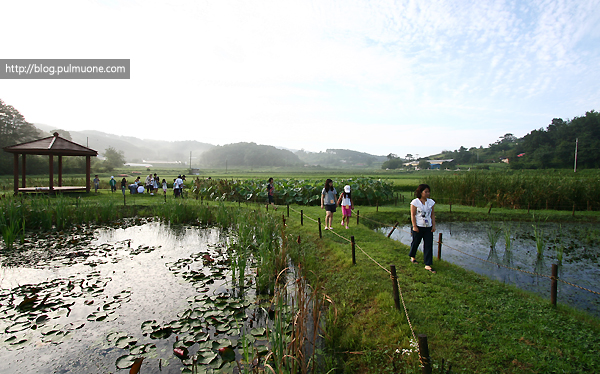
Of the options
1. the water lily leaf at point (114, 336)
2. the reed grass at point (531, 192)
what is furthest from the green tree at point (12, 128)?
the reed grass at point (531, 192)

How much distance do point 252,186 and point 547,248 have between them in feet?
44.2

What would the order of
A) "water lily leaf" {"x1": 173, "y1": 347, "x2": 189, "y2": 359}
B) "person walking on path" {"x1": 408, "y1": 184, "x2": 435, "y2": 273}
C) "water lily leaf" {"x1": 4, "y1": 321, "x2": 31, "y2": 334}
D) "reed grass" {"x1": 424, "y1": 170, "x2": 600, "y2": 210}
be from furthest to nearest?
"reed grass" {"x1": 424, "y1": 170, "x2": 600, "y2": 210}, "person walking on path" {"x1": 408, "y1": 184, "x2": 435, "y2": 273}, "water lily leaf" {"x1": 4, "y1": 321, "x2": 31, "y2": 334}, "water lily leaf" {"x1": 173, "y1": 347, "x2": 189, "y2": 359}

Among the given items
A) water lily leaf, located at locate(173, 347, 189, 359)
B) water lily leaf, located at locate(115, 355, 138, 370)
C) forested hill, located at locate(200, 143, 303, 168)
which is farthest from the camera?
forested hill, located at locate(200, 143, 303, 168)

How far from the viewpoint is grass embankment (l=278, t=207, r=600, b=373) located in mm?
3203

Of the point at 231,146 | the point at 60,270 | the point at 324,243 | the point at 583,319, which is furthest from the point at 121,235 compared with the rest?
the point at 231,146

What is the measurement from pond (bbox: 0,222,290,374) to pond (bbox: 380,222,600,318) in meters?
5.30

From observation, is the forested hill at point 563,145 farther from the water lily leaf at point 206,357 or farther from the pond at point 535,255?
the water lily leaf at point 206,357

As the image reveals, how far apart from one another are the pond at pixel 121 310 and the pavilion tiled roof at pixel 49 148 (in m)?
11.3

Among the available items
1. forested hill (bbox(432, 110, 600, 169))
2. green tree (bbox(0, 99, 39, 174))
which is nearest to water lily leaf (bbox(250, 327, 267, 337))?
green tree (bbox(0, 99, 39, 174))

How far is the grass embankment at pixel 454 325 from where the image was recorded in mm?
3203

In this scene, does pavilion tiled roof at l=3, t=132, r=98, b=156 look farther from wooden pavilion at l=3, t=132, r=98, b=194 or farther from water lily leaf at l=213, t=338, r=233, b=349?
water lily leaf at l=213, t=338, r=233, b=349

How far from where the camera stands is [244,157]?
504 ft

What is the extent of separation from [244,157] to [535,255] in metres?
151

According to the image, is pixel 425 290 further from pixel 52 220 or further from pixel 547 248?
pixel 52 220
